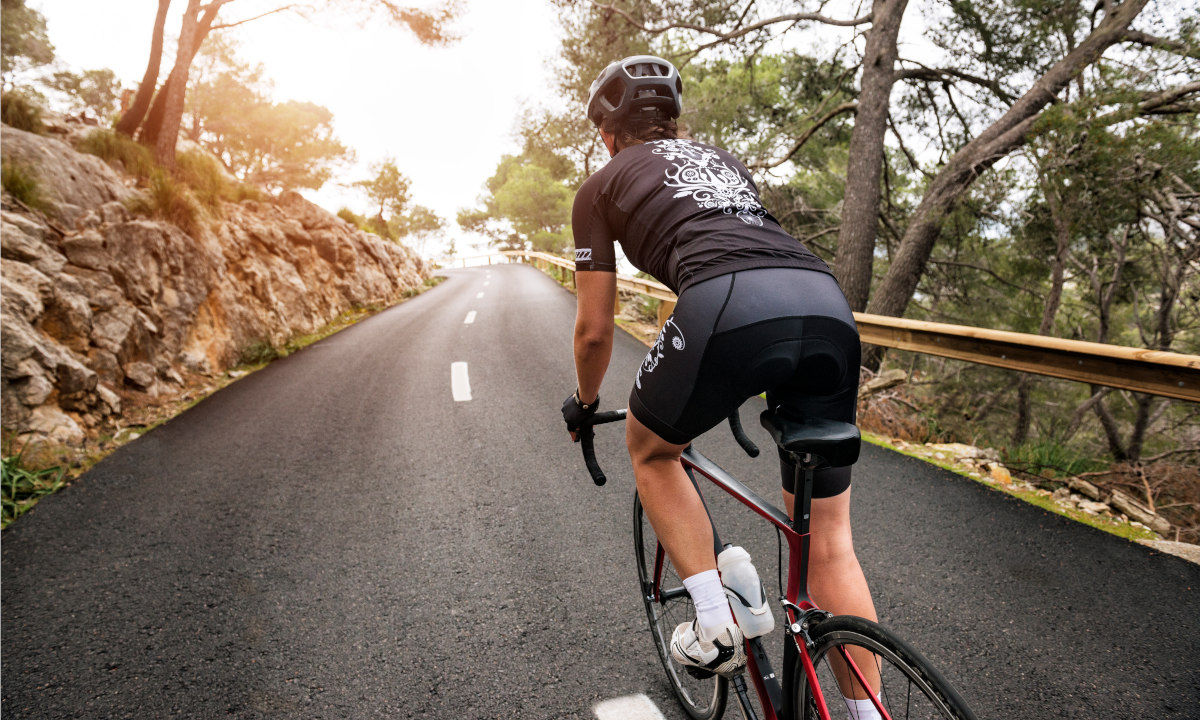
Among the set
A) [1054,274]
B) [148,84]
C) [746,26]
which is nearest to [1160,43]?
[1054,274]

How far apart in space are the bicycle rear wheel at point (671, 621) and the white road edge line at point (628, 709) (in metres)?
0.13

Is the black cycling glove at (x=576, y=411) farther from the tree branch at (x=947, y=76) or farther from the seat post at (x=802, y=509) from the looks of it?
the tree branch at (x=947, y=76)

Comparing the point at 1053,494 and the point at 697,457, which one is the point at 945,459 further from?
the point at 697,457

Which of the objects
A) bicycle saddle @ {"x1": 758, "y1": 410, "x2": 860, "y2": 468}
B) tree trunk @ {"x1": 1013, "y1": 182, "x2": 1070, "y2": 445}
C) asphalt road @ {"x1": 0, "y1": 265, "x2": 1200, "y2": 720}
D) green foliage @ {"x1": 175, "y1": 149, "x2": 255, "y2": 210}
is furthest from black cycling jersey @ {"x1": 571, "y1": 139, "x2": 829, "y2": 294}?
green foliage @ {"x1": 175, "y1": 149, "x2": 255, "y2": 210}

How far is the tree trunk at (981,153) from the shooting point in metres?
6.74

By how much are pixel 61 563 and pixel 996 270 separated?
43.8ft

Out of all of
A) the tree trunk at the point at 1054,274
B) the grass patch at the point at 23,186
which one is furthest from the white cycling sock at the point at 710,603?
the grass patch at the point at 23,186

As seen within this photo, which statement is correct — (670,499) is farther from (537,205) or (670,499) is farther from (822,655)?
(537,205)

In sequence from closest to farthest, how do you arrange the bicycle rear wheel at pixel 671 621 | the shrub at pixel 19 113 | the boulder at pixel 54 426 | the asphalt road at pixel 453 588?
1. the bicycle rear wheel at pixel 671 621
2. the asphalt road at pixel 453 588
3. the boulder at pixel 54 426
4. the shrub at pixel 19 113

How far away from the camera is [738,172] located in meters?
1.90

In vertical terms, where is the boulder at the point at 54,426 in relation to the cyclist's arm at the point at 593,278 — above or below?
below

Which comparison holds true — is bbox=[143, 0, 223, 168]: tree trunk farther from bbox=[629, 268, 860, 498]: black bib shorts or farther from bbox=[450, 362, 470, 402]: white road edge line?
bbox=[629, 268, 860, 498]: black bib shorts

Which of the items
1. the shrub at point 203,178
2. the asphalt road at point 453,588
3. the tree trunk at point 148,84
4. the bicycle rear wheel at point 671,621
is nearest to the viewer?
the bicycle rear wheel at point 671,621

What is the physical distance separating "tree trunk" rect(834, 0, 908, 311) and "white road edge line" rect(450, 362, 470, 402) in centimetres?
562
